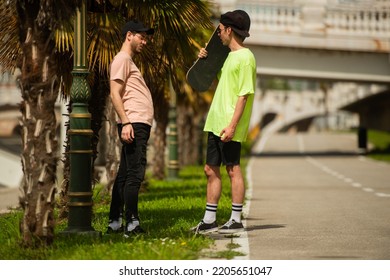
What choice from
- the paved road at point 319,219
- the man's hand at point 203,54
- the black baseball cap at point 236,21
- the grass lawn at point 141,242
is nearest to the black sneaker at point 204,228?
the grass lawn at point 141,242

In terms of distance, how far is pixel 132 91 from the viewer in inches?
380

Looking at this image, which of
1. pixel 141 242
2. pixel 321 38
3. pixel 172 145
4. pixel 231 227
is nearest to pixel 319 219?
pixel 231 227

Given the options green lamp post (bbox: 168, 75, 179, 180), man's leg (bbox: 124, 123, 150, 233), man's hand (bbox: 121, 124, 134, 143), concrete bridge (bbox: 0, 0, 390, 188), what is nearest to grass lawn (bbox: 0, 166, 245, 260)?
man's leg (bbox: 124, 123, 150, 233)

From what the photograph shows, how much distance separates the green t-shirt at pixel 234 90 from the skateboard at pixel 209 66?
245mm

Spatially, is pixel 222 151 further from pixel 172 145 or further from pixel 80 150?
pixel 172 145

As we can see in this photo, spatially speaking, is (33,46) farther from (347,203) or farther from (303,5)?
(303,5)

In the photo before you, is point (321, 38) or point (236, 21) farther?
point (321, 38)

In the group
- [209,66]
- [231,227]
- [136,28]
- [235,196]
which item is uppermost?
[136,28]

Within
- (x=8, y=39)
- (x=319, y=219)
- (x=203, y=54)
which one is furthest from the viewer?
(x=319, y=219)

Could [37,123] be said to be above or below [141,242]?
above

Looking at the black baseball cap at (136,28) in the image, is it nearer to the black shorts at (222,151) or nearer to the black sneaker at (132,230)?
the black shorts at (222,151)

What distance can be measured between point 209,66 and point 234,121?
0.80 metres

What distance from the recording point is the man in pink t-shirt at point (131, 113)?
9531 millimetres

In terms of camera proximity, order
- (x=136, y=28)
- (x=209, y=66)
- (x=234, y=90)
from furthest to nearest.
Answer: (x=209, y=66), (x=234, y=90), (x=136, y=28)
